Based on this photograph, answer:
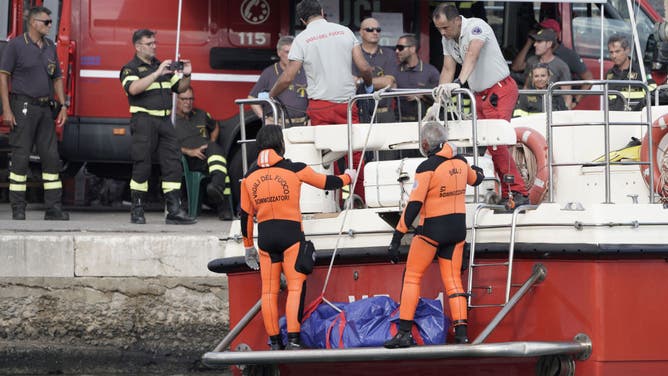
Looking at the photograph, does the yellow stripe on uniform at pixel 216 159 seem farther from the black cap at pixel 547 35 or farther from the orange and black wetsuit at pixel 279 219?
the orange and black wetsuit at pixel 279 219

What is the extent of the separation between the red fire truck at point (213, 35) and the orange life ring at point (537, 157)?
12.3 feet

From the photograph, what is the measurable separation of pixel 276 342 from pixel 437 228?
45.4 inches

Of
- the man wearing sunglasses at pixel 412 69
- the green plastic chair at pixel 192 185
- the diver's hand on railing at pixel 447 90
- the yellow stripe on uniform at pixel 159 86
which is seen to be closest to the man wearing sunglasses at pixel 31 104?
the yellow stripe on uniform at pixel 159 86

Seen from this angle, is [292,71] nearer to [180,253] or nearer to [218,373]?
[180,253]

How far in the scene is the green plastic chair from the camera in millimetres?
12273

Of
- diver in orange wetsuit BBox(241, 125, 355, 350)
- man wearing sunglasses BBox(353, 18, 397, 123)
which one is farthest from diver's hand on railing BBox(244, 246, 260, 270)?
man wearing sunglasses BBox(353, 18, 397, 123)

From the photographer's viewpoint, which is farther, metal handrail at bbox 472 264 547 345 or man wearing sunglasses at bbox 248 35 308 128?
man wearing sunglasses at bbox 248 35 308 128

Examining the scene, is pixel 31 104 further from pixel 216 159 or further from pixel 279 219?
pixel 279 219

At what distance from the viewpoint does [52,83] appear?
461 inches

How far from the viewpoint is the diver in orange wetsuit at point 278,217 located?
25.2 feet

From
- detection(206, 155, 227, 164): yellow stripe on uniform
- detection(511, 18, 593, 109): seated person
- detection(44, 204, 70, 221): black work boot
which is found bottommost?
detection(44, 204, 70, 221): black work boot

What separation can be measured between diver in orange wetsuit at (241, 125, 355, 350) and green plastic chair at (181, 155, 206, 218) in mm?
4499

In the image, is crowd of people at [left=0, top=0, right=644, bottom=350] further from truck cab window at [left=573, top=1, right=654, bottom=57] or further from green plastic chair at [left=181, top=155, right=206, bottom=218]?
truck cab window at [left=573, top=1, right=654, bottom=57]

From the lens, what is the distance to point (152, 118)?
455 inches
